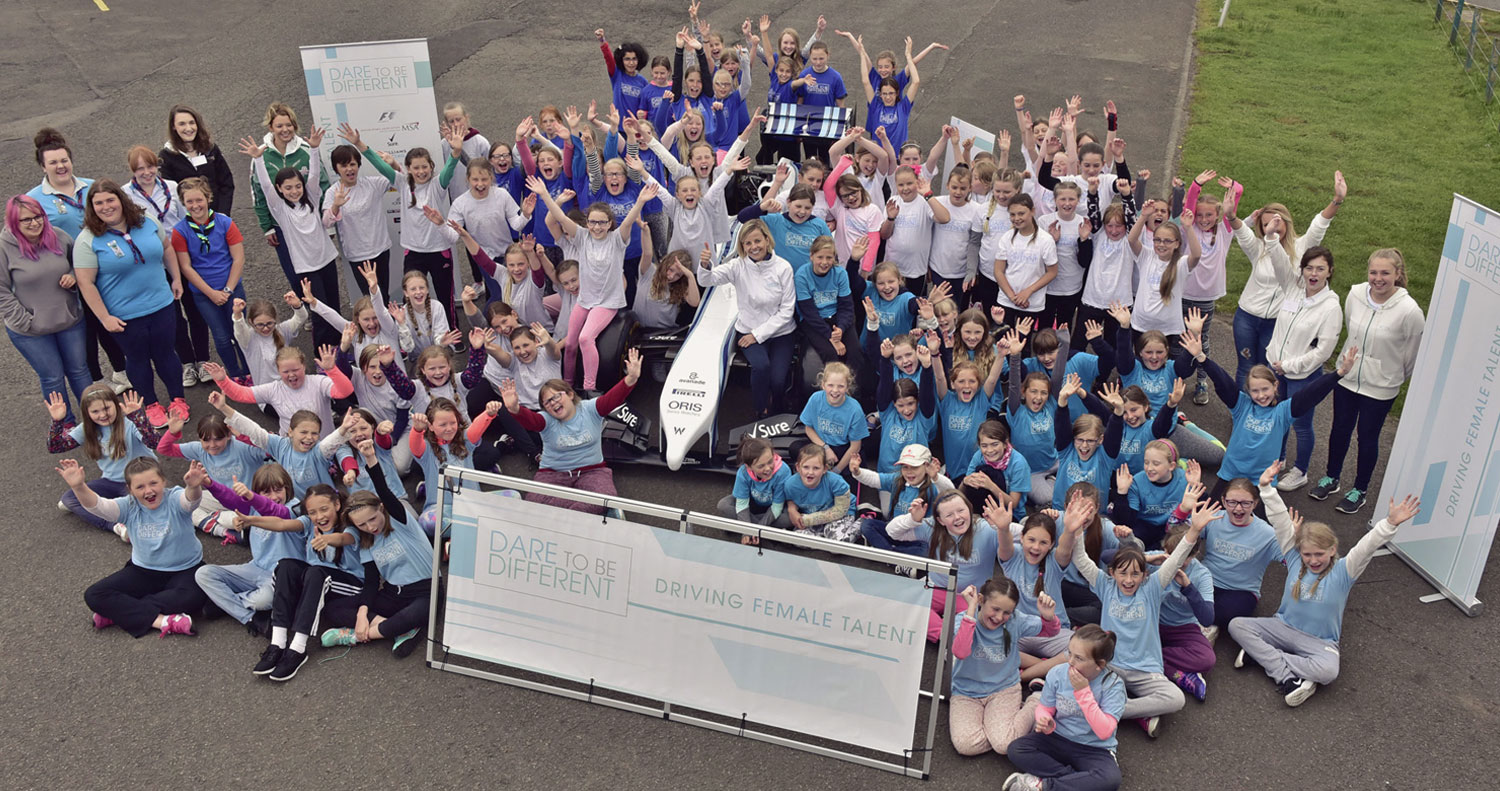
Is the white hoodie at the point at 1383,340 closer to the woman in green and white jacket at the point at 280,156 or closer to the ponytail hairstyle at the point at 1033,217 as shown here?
the ponytail hairstyle at the point at 1033,217

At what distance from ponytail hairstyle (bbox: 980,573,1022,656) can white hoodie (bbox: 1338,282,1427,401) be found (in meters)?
3.96

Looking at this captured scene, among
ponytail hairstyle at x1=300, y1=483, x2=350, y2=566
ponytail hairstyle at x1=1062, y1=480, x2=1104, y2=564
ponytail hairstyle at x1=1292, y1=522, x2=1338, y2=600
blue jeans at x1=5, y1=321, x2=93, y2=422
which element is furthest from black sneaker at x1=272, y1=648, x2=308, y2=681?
ponytail hairstyle at x1=1292, y1=522, x2=1338, y2=600

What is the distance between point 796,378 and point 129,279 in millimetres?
5953

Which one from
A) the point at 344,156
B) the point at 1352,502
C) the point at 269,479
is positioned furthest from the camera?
the point at 344,156

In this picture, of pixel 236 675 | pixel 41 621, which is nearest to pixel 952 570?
pixel 236 675

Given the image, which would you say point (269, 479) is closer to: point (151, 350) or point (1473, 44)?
point (151, 350)

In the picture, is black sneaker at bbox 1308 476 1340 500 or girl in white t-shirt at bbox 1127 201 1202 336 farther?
girl in white t-shirt at bbox 1127 201 1202 336

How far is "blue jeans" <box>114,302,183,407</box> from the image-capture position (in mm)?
10180

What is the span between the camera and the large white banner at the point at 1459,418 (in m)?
8.33

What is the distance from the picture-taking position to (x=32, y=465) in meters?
10.2

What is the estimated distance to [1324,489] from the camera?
9.78 metres

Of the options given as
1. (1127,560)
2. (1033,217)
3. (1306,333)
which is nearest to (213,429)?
(1127,560)

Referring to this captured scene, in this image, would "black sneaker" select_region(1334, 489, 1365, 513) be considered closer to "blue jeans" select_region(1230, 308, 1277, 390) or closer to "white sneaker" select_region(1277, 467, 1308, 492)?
"white sneaker" select_region(1277, 467, 1308, 492)

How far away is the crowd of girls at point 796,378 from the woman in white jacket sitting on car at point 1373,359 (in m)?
0.03
